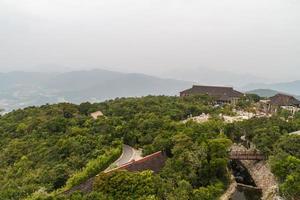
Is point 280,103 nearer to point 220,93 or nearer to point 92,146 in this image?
point 220,93

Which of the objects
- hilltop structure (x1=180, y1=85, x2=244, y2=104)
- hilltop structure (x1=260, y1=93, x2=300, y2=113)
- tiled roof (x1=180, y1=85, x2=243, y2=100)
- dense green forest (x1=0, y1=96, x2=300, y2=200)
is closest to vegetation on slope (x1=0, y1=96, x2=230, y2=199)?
dense green forest (x1=0, y1=96, x2=300, y2=200)

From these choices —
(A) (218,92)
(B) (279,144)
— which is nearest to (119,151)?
(B) (279,144)

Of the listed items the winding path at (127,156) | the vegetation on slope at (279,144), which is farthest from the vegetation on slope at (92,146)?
the vegetation on slope at (279,144)

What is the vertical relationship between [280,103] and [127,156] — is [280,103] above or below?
above

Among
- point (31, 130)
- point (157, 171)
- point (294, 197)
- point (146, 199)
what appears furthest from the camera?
point (31, 130)

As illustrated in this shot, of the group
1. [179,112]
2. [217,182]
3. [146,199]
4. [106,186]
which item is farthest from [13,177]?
[179,112]

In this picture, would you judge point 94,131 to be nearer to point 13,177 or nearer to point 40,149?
point 40,149

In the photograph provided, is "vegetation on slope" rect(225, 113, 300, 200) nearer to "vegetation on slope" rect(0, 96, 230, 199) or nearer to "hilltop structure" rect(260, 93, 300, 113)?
"vegetation on slope" rect(0, 96, 230, 199)
